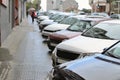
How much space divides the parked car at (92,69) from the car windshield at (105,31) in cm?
467

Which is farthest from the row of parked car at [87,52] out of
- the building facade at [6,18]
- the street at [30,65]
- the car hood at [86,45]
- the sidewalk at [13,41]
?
the building facade at [6,18]

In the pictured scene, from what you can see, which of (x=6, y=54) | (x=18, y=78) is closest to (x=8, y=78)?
(x=18, y=78)

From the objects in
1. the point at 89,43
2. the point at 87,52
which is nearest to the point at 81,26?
the point at 89,43

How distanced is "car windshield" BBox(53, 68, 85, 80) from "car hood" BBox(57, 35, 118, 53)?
13.0 ft

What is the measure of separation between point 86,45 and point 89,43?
241mm

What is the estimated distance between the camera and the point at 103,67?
5.01m

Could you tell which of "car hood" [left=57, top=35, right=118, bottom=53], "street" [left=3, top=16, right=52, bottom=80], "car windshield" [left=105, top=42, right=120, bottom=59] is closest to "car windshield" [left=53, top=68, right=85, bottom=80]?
"car windshield" [left=105, top=42, right=120, bottom=59]

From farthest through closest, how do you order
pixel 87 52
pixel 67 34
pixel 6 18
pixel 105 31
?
pixel 6 18
pixel 67 34
pixel 105 31
pixel 87 52

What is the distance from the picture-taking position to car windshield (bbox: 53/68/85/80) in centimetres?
484

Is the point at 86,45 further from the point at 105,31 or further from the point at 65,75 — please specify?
the point at 65,75

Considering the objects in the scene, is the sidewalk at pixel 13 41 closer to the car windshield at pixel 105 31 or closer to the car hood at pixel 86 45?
the car windshield at pixel 105 31

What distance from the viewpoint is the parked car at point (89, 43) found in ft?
30.8

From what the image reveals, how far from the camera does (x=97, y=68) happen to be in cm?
503

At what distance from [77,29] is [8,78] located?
551 centimetres
